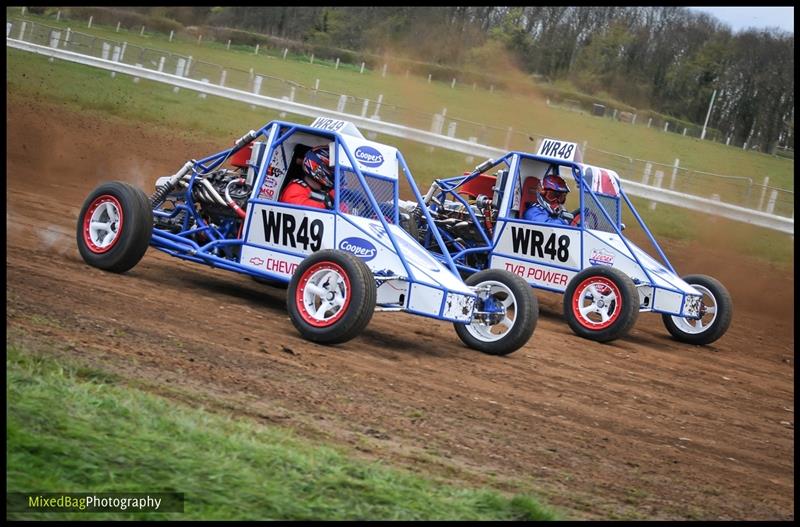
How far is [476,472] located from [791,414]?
465cm

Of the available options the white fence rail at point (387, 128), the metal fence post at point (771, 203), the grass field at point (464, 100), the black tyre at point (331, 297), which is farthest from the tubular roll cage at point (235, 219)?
the grass field at point (464, 100)

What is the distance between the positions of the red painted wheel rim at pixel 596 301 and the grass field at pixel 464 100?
17.5m

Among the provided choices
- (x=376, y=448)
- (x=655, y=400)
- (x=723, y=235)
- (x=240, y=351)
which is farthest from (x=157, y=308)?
(x=723, y=235)

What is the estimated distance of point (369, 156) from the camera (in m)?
9.48

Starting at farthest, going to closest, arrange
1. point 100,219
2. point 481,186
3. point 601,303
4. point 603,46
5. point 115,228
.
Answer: point 603,46, point 481,186, point 601,303, point 100,219, point 115,228

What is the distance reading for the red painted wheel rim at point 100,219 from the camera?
9.52 metres

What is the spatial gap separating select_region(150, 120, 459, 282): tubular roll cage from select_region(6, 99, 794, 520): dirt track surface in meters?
0.35

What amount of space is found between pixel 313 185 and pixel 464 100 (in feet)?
68.5

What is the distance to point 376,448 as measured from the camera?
546cm

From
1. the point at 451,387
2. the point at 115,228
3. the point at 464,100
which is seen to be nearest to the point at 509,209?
the point at 115,228

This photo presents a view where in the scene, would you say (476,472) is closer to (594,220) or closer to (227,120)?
(594,220)

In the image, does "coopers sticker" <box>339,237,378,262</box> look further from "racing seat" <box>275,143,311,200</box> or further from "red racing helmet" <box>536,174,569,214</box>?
"red racing helmet" <box>536,174,569,214</box>

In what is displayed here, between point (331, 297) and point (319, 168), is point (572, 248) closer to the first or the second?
point (319, 168)

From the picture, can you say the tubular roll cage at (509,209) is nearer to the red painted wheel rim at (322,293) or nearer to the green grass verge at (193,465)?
the red painted wheel rim at (322,293)
